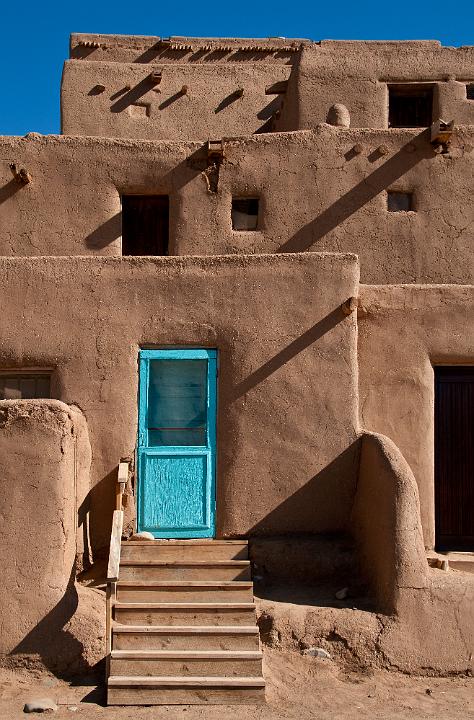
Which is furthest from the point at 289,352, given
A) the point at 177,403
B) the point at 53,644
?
the point at 53,644

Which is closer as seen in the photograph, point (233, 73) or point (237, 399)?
point (237, 399)

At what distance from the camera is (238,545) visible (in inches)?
320

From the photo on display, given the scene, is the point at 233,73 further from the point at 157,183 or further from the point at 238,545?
the point at 238,545

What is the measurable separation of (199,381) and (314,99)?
583cm

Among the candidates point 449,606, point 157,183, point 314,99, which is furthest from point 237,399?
point 314,99

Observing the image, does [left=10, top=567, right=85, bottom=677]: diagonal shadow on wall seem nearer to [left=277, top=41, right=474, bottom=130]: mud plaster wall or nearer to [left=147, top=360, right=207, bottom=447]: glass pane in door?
[left=147, top=360, right=207, bottom=447]: glass pane in door

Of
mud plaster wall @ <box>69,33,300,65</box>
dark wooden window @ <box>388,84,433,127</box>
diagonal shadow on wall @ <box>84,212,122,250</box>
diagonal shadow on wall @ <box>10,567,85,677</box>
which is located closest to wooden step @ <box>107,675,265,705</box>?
diagonal shadow on wall @ <box>10,567,85,677</box>

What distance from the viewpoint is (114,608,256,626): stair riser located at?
23.5 feet

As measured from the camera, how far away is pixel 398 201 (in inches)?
423

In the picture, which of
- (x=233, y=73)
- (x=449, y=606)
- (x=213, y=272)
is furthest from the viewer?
(x=233, y=73)

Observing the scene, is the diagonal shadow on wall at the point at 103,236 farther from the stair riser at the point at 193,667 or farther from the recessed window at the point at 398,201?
the stair riser at the point at 193,667

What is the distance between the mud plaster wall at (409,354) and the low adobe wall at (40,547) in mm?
3392

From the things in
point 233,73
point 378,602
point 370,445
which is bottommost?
point 378,602

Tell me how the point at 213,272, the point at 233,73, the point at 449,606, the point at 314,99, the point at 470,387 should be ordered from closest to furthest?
the point at 449,606, the point at 213,272, the point at 470,387, the point at 314,99, the point at 233,73
